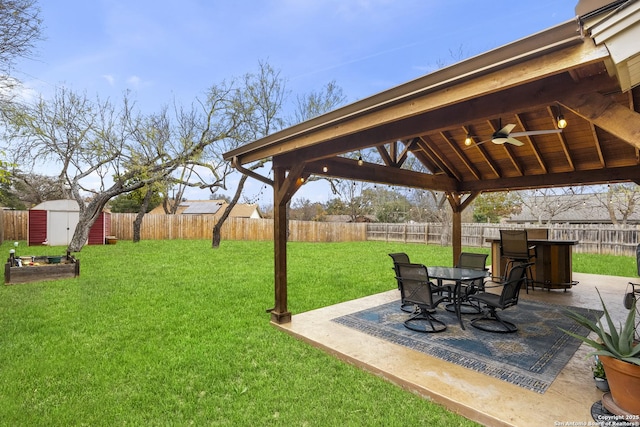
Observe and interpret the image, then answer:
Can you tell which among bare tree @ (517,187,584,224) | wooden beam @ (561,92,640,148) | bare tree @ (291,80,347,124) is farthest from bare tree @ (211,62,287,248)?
bare tree @ (517,187,584,224)

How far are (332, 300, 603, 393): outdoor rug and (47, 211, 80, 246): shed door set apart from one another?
49.6 feet

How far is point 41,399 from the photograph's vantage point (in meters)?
2.50

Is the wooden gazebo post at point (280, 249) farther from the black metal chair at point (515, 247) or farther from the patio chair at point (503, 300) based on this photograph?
the black metal chair at point (515, 247)

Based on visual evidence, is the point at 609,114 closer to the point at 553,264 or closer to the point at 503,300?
the point at 503,300

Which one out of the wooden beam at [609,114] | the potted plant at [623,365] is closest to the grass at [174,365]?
the potted plant at [623,365]

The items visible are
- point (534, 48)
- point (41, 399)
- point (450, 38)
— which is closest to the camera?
point (534, 48)

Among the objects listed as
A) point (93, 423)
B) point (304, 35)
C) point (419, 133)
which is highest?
point (304, 35)

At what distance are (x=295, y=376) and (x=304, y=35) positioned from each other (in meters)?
10.3

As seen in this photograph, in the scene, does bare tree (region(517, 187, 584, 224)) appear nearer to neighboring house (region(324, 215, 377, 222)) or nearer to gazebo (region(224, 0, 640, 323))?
neighboring house (region(324, 215, 377, 222))

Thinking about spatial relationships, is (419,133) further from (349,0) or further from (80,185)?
(80,185)

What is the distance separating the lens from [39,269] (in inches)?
261

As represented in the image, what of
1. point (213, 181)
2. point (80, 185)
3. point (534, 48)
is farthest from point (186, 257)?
point (534, 48)

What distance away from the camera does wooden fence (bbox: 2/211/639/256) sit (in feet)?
39.5

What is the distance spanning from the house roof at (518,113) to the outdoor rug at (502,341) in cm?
197
